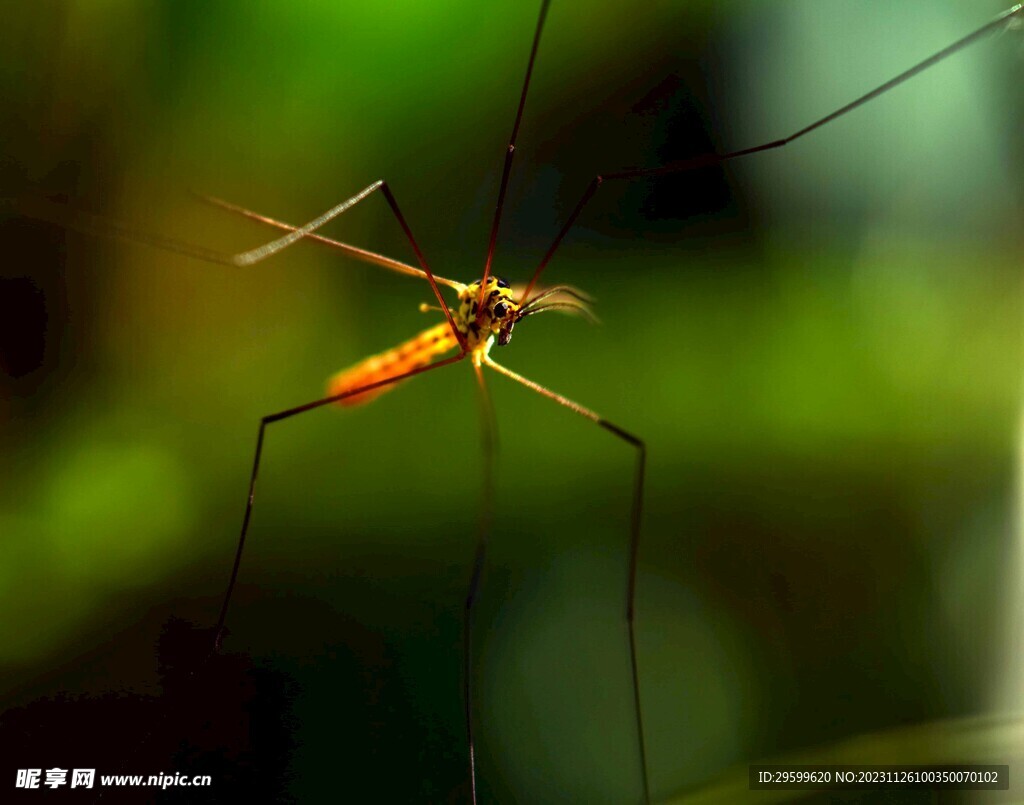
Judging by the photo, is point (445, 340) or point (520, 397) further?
point (520, 397)

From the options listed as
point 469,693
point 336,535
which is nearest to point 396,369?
point 336,535

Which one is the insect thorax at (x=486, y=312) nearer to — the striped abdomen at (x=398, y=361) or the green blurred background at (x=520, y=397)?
the striped abdomen at (x=398, y=361)

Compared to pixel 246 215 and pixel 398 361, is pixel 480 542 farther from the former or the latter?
pixel 246 215

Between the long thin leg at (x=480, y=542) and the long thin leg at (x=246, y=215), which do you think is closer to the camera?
the long thin leg at (x=246, y=215)

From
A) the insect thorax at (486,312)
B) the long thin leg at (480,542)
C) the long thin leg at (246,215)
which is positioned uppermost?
the long thin leg at (246,215)

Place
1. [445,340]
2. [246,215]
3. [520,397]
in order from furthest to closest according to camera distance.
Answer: [520,397]
[445,340]
[246,215]

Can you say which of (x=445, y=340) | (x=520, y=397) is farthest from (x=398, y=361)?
(x=520, y=397)

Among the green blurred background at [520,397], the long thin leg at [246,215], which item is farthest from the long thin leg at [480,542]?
the long thin leg at [246,215]
